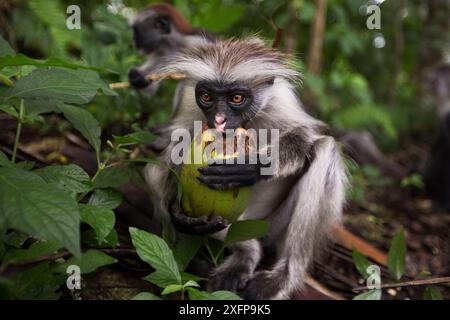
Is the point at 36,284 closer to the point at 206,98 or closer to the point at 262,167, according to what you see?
the point at 262,167

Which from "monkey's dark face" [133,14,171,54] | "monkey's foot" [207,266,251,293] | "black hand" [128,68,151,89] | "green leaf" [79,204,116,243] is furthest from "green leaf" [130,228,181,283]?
"monkey's dark face" [133,14,171,54]

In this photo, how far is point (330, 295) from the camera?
363 cm

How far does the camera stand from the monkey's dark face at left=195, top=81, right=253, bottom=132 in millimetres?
3289

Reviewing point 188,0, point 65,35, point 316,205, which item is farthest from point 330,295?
point 188,0

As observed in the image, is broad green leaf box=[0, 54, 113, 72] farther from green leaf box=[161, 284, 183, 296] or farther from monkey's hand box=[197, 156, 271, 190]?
green leaf box=[161, 284, 183, 296]

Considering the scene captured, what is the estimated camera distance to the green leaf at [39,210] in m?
1.90

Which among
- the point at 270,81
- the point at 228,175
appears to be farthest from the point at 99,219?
the point at 270,81

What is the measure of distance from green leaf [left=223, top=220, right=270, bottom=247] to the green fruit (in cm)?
7

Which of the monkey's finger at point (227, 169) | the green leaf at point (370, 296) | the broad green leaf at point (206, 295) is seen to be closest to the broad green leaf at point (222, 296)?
the broad green leaf at point (206, 295)

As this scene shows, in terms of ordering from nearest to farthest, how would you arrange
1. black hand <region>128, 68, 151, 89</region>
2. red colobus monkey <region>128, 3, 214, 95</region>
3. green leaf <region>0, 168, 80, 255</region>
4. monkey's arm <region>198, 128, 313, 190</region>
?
green leaf <region>0, 168, 80, 255</region>
monkey's arm <region>198, 128, 313, 190</region>
black hand <region>128, 68, 151, 89</region>
red colobus monkey <region>128, 3, 214, 95</region>

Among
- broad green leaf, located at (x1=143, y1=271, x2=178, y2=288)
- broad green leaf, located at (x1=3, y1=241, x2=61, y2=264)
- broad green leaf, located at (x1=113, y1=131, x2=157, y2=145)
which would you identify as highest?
broad green leaf, located at (x1=113, y1=131, x2=157, y2=145)

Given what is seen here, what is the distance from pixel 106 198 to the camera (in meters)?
2.99

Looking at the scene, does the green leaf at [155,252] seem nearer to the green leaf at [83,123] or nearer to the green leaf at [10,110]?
the green leaf at [83,123]

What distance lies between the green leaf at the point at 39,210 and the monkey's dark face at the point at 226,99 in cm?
141
